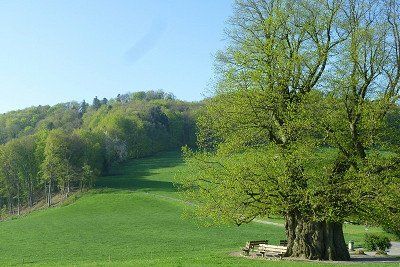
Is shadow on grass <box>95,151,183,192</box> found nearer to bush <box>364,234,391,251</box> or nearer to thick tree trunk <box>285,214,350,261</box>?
bush <box>364,234,391,251</box>

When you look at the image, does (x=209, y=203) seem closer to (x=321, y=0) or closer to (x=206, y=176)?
(x=206, y=176)

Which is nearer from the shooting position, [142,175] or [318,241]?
[318,241]

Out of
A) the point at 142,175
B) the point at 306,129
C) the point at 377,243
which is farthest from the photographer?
the point at 142,175

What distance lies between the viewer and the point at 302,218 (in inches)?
1192

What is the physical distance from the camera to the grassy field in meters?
38.5

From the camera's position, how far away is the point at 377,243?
36.3 m

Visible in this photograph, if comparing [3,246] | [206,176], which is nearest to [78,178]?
[3,246]

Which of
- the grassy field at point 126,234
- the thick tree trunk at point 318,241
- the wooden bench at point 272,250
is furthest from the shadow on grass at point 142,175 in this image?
the thick tree trunk at point 318,241

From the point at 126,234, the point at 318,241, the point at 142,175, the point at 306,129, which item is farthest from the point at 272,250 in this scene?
the point at 142,175

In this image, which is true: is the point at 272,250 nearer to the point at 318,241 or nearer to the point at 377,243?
the point at 318,241

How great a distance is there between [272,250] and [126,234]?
1235 inches

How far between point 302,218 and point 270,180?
3.90 meters

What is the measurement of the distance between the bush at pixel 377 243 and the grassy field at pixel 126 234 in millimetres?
10050

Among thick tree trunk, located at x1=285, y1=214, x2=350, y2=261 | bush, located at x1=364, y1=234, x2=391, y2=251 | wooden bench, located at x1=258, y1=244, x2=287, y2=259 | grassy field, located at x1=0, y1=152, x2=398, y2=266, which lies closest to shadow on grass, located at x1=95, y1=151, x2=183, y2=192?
grassy field, located at x1=0, y1=152, x2=398, y2=266
